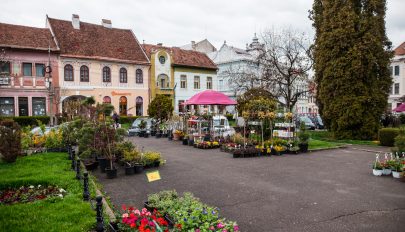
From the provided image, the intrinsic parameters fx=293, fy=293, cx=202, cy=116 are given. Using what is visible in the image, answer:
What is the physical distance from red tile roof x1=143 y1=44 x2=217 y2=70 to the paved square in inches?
1108

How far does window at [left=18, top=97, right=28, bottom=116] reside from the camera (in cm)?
2842

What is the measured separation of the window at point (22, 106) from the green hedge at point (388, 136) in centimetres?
2998

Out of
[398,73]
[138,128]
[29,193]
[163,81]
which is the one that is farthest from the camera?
[398,73]

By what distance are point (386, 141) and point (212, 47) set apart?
152 ft

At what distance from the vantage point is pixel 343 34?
19.0 m

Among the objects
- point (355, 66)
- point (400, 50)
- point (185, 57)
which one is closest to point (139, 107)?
point (185, 57)

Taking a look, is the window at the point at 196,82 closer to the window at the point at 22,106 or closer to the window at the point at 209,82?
the window at the point at 209,82

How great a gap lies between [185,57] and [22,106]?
67.5 ft

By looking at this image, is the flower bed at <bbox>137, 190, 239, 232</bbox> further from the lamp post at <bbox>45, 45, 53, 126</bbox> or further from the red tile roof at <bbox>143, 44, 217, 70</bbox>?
the red tile roof at <bbox>143, 44, 217, 70</bbox>

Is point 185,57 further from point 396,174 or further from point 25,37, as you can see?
point 396,174

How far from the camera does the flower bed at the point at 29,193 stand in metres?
6.66

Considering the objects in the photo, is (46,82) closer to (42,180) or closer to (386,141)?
(42,180)

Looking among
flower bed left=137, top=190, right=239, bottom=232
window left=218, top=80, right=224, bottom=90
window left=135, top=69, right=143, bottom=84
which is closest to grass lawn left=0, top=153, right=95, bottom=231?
flower bed left=137, top=190, right=239, bottom=232

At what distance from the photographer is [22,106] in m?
28.5
